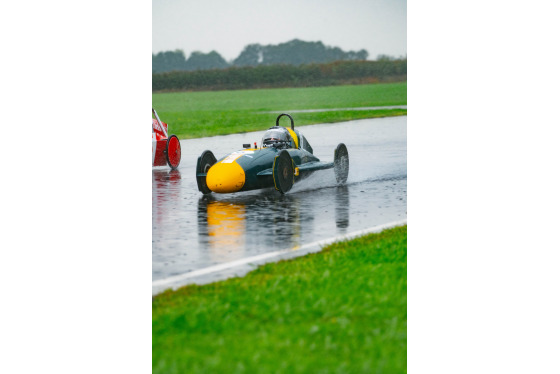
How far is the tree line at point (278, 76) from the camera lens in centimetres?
955

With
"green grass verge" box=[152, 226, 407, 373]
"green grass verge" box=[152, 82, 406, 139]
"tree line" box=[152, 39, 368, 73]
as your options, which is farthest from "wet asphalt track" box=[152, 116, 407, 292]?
"tree line" box=[152, 39, 368, 73]

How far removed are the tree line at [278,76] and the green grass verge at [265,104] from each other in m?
0.13

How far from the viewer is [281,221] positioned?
880 cm

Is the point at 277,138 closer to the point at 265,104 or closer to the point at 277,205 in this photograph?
the point at 265,104

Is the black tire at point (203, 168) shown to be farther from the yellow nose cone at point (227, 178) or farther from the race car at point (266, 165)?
the yellow nose cone at point (227, 178)

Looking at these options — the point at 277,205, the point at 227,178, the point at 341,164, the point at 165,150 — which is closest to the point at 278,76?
the point at 227,178

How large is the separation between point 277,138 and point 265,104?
2.29ft

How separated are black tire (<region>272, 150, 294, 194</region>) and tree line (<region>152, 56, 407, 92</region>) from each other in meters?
0.90

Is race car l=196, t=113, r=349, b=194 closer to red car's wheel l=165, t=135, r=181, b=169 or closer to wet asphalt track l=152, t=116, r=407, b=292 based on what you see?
wet asphalt track l=152, t=116, r=407, b=292

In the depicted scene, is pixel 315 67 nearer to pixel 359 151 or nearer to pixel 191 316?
pixel 359 151

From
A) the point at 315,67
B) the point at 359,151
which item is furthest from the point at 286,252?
the point at 359,151

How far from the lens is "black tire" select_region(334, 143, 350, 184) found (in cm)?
1103

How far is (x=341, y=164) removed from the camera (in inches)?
438
